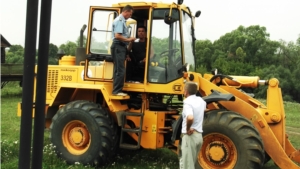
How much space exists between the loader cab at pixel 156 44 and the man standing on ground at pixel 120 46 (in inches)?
12.8

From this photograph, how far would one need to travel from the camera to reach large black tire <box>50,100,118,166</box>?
6.91 metres

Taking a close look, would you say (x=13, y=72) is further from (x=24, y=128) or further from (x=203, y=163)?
(x=24, y=128)

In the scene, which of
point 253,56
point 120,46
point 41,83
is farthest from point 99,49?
point 253,56

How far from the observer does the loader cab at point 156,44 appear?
714 cm

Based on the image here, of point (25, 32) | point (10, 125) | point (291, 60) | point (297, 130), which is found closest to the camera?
point (25, 32)

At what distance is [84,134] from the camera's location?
7.21 m

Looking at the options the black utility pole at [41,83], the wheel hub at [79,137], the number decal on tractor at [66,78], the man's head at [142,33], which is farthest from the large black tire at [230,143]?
the black utility pole at [41,83]

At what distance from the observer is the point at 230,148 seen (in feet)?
20.5

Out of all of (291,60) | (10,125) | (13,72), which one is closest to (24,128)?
(10,125)

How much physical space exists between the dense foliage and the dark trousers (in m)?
45.8

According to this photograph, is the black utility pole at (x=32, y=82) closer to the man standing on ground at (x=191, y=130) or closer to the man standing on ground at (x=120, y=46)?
the man standing on ground at (x=191, y=130)

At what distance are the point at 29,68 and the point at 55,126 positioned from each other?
20.0 ft

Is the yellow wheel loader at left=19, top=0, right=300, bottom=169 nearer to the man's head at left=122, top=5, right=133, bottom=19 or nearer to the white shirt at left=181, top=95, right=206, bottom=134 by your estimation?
the man's head at left=122, top=5, right=133, bottom=19

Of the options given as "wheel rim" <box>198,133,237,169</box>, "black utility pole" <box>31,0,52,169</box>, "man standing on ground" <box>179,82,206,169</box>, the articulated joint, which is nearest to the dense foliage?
the articulated joint
